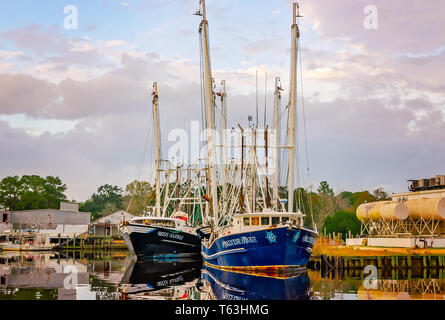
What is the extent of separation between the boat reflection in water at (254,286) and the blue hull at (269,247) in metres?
1.03

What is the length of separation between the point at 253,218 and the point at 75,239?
243ft

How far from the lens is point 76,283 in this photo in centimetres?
4075

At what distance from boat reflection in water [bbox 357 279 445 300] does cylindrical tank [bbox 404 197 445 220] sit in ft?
63.0

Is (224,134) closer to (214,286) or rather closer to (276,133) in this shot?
(276,133)

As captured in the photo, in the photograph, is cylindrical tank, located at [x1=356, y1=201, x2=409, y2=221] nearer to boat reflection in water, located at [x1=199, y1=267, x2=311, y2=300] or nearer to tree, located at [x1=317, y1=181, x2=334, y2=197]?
boat reflection in water, located at [x1=199, y1=267, x2=311, y2=300]

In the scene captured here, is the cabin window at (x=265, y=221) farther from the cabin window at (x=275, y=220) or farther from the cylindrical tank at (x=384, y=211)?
the cylindrical tank at (x=384, y=211)

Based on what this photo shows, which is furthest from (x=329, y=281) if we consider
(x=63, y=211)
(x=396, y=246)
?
(x=63, y=211)

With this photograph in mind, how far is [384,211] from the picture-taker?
64.4 m

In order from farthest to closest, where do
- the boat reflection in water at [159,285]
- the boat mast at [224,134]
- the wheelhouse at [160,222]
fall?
the wheelhouse at [160,222] < the boat mast at [224,134] < the boat reflection in water at [159,285]

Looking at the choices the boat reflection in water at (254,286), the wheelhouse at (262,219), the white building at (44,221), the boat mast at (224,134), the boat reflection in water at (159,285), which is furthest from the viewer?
the white building at (44,221)

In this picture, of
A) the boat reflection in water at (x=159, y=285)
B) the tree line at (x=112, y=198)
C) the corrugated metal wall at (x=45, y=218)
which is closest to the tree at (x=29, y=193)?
the tree line at (x=112, y=198)

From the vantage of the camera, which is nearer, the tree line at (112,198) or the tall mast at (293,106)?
the tall mast at (293,106)

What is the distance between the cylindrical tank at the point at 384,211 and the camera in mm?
61406
